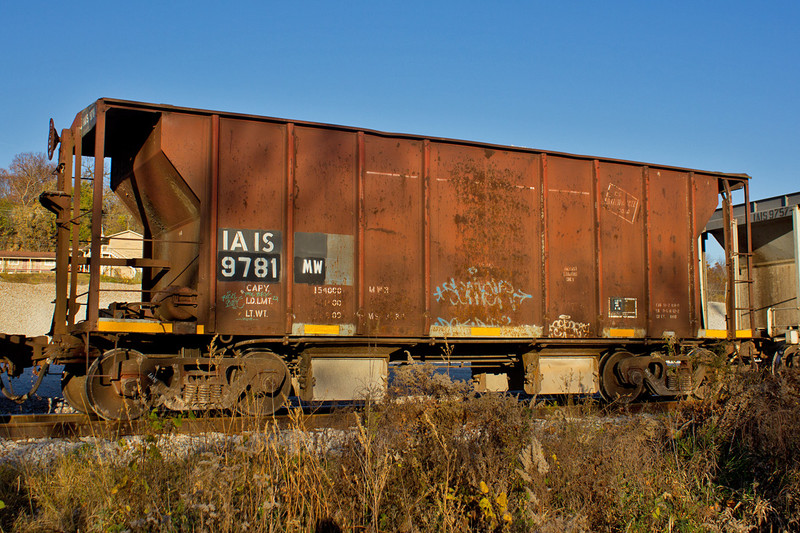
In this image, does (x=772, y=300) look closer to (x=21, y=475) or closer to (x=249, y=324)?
(x=249, y=324)

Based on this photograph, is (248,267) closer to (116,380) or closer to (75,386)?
(116,380)

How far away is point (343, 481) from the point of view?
13.5 feet

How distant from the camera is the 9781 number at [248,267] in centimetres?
743

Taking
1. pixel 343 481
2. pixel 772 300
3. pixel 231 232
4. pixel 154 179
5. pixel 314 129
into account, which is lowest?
pixel 343 481

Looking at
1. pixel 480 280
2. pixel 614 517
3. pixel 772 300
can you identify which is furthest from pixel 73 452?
pixel 772 300

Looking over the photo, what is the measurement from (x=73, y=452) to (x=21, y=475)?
0.65 m

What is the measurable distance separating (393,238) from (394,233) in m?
0.07

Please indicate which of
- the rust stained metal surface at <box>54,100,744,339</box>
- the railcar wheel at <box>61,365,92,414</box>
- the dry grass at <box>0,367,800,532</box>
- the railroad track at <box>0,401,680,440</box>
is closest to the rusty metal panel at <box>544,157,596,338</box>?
the rust stained metal surface at <box>54,100,744,339</box>

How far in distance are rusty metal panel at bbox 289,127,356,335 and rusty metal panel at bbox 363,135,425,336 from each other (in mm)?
220

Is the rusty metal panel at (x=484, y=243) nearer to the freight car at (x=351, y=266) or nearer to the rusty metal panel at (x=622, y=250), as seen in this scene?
the freight car at (x=351, y=266)

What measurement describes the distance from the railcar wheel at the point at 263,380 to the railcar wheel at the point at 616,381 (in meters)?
4.77

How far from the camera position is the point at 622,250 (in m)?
9.40

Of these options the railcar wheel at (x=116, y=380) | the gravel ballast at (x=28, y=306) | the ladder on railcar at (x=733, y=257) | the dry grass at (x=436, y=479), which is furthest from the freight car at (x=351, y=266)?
the gravel ballast at (x=28, y=306)

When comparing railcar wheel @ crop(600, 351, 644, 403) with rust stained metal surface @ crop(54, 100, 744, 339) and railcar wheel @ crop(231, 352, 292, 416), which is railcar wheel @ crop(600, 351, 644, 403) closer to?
rust stained metal surface @ crop(54, 100, 744, 339)
